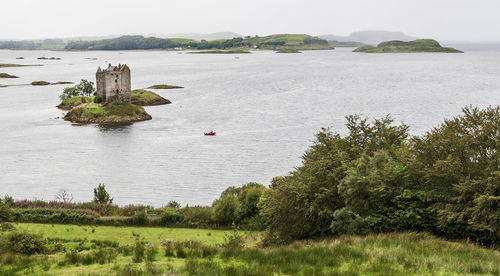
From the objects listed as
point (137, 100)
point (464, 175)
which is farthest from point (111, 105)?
point (464, 175)

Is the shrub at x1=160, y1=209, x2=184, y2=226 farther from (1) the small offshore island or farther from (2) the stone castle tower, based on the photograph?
(1) the small offshore island

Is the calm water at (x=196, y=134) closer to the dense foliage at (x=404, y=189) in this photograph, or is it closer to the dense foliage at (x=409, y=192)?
the dense foliage at (x=404, y=189)

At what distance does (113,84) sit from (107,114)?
340 inches

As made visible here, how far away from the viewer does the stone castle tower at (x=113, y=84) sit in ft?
367

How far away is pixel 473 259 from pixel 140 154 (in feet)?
214

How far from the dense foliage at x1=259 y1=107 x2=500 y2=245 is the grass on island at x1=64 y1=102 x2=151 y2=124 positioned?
83.1 metres

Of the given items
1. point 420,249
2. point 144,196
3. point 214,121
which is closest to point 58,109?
point 214,121

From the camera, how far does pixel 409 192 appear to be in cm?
2614

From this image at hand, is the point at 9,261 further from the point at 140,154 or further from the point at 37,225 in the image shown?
the point at 140,154

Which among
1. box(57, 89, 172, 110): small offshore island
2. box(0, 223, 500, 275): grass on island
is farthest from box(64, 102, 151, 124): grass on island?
box(0, 223, 500, 275): grass on island

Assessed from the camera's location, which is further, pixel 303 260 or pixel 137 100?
pixel 137 100

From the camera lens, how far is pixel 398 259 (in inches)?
749

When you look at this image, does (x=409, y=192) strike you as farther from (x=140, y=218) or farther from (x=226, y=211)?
(x=140, y=218)

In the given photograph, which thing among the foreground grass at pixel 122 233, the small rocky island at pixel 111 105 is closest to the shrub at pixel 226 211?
the foreground grass at pixel 122 233
